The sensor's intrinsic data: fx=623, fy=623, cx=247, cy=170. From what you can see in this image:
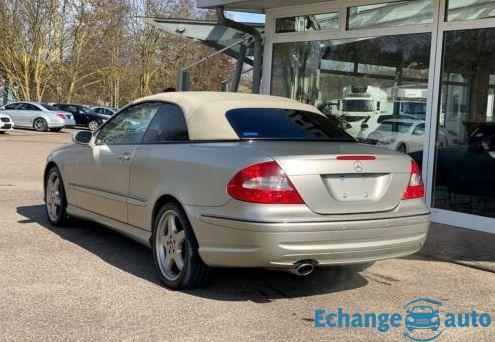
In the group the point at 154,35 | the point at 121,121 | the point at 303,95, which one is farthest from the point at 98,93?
the point at 121,121

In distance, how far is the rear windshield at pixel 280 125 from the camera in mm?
5070

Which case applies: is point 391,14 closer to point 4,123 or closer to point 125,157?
point 125,157

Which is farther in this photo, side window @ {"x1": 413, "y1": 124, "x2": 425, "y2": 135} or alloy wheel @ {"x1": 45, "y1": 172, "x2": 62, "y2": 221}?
side window @ {"x1": 413, "y1": 124, "x2": 425, "y2": 135}

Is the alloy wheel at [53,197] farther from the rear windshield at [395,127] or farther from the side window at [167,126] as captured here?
the rear windshield at [395,127]

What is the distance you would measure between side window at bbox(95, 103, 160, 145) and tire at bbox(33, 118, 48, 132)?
84.6 feet

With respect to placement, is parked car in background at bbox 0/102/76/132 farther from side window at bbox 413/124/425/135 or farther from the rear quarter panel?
the rear quarter panel

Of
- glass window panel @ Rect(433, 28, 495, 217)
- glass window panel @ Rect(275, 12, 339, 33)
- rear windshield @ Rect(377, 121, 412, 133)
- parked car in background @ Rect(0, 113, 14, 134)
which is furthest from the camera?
parked car in background @ Rect(0, 113, 14, 134)

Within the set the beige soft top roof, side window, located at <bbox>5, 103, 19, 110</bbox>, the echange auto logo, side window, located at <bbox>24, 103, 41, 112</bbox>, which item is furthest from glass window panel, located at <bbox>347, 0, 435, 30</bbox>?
side window, located at <bbox>5, 103, 19, 110</bbox>

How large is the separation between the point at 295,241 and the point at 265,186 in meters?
0.43

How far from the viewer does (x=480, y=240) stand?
23.2ft

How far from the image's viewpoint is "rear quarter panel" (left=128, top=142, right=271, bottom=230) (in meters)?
4.43

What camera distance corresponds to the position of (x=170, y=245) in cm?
494

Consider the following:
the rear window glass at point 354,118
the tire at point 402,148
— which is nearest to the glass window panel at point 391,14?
the rear window glass at point 354,118

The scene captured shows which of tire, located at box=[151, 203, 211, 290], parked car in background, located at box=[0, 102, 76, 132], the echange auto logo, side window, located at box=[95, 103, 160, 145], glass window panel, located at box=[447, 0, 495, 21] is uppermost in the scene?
glass window panel, located at box=[447, 0, 495, 21]
